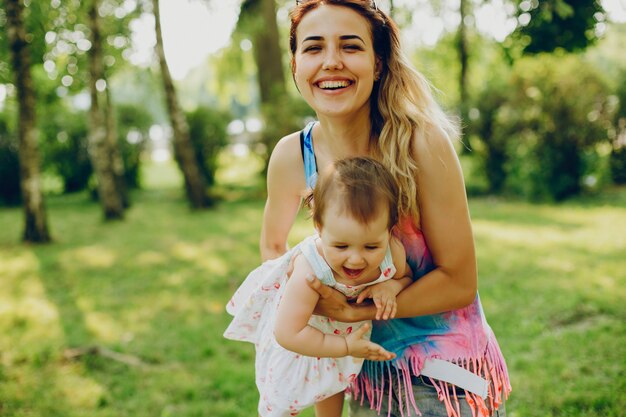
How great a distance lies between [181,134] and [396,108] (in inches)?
396

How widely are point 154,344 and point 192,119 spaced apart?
1008 centimetres

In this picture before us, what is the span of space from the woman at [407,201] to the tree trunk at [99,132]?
9.12 metres

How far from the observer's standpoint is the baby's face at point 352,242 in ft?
5.95

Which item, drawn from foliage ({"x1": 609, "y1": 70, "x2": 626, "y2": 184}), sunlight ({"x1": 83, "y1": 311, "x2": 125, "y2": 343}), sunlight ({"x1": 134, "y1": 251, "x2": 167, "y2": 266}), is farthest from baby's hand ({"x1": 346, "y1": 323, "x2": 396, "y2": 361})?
foliage ({"x1": 609, "y1": 70, "x2": 626, "y2": 184})

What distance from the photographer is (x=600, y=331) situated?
4.64 metres

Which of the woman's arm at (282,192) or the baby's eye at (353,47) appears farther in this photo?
the woman's arm at (282,192)

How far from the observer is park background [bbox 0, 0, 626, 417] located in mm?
4070

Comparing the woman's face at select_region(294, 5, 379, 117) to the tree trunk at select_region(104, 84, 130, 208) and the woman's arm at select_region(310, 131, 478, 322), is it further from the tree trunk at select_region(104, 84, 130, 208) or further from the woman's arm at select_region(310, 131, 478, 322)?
the tree trunk at select_region(104, 84, 130, 208)

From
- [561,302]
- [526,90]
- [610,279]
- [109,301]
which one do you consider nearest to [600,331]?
[561,302]

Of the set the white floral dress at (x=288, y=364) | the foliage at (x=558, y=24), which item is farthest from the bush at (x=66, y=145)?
the white floral dress at (x=288, y=364)

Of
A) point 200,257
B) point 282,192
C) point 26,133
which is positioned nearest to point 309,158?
point 282,192

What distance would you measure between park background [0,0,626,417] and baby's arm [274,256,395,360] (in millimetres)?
1089

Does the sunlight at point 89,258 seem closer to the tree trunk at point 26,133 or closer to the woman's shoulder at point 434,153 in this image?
the tree trunk at point 26,133

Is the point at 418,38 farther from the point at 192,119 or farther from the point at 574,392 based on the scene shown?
the point at 574,392
